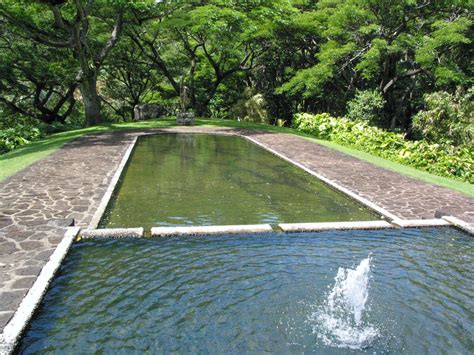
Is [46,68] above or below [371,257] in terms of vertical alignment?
above

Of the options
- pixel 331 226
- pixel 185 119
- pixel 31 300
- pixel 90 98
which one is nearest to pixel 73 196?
pixel 31 300


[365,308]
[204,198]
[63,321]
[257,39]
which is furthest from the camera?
[257,39]

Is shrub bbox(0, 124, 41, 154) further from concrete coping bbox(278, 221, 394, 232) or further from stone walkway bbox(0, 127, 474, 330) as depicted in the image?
concrete coping bbox(278, 221, 394, 232)

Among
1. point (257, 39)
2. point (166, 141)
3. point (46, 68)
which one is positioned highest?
point (257, 39)

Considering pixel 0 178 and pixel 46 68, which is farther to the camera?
pixel 46 68

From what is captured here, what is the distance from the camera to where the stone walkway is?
578cm

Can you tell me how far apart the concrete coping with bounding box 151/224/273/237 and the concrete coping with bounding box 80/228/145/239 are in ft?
0.98

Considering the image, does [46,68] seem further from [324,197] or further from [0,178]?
[324,197]

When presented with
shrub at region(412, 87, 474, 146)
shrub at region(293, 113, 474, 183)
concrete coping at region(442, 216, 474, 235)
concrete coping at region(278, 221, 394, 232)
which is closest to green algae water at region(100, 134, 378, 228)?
concrete coping at region(278, 221, 394, 232)

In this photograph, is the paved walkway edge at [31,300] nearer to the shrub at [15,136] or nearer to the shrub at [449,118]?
the shrub at [15,136]

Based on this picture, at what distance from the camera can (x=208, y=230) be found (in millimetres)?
7293

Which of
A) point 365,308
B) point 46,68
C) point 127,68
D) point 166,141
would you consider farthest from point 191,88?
point 365,308

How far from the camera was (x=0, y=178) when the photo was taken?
1066 cm

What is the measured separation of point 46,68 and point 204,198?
20.9 metres
